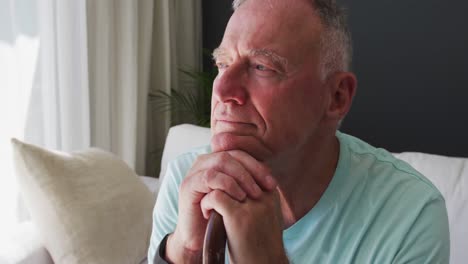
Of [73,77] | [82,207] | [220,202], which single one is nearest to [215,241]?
[220,202]

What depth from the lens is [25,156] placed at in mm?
1769

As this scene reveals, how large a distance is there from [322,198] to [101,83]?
6.50 feet

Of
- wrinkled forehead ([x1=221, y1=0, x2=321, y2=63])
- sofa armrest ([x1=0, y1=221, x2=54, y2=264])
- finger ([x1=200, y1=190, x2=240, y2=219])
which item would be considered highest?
wrinkled forehead ([x1=221, y1=0, x2=321, y2=63])

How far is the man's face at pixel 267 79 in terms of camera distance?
0.95m

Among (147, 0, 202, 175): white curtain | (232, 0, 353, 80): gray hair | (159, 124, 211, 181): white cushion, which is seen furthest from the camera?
(147, 0, 202, 175): white curtain

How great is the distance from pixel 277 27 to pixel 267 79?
107 millimetres

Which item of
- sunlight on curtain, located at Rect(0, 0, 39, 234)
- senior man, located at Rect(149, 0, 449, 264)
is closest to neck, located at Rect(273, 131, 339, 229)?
senior man, located at Rect(149, 0, 449, 264)

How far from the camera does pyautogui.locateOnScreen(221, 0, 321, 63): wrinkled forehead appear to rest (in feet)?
3.24

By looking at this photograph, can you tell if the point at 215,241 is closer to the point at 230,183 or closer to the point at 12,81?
the point at 230,183

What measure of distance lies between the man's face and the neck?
0.09m

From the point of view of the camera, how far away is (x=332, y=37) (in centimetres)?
107

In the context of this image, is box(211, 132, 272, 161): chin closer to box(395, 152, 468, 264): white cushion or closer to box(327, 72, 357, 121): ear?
box(327, 72, 357, 121): ear

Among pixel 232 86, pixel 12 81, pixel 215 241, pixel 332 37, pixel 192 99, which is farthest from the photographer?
pixel 192 99

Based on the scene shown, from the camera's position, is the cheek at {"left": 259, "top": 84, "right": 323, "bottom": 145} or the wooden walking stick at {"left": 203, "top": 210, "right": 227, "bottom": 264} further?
the cheek at {"left": 259, "top": 84, "right": 323, "bottom": 145}
